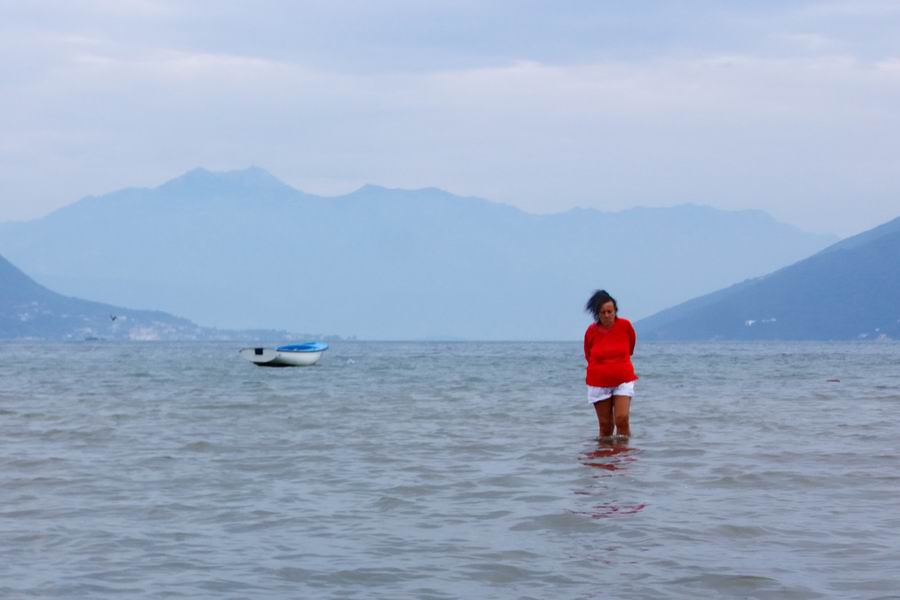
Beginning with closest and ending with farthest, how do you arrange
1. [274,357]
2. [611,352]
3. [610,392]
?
[611,352] < [610,392] < [274,357]

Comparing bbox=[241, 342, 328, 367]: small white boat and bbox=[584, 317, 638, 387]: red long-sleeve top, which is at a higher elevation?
bbox=[584, 317, 638, 387]: red long-sleeve top

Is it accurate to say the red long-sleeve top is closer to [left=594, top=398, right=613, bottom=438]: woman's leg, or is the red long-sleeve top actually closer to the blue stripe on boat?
[left=594, top=398, right=613, bottom=438]: woman's leg

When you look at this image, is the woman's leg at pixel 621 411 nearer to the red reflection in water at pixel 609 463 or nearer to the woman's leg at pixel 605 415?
the woman's leg at pixel 605 415

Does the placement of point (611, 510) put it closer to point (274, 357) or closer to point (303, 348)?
point (274, 357)

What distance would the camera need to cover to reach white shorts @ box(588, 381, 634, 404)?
1683 cm

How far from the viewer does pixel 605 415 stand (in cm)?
1755

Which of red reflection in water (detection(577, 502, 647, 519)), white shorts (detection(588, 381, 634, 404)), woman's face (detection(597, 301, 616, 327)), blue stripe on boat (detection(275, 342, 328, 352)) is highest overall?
woman's face (detection(597, 301, 616, 327))

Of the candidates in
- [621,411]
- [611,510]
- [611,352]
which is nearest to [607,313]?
[611,352]

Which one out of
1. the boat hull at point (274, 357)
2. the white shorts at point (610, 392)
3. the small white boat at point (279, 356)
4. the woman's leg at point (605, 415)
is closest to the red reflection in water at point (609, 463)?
the woman's leg at point (605, 415)

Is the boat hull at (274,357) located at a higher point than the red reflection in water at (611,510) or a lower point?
higher

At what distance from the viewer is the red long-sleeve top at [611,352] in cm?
1647

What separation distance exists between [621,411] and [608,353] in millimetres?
1126

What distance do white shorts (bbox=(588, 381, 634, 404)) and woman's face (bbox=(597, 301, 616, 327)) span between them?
3.18ft

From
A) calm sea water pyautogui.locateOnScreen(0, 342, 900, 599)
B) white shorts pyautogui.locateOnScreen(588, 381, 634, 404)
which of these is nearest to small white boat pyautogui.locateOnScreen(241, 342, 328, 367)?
calm sea water pyautogui.locateOnScreen(0, 342, 900, 599)
